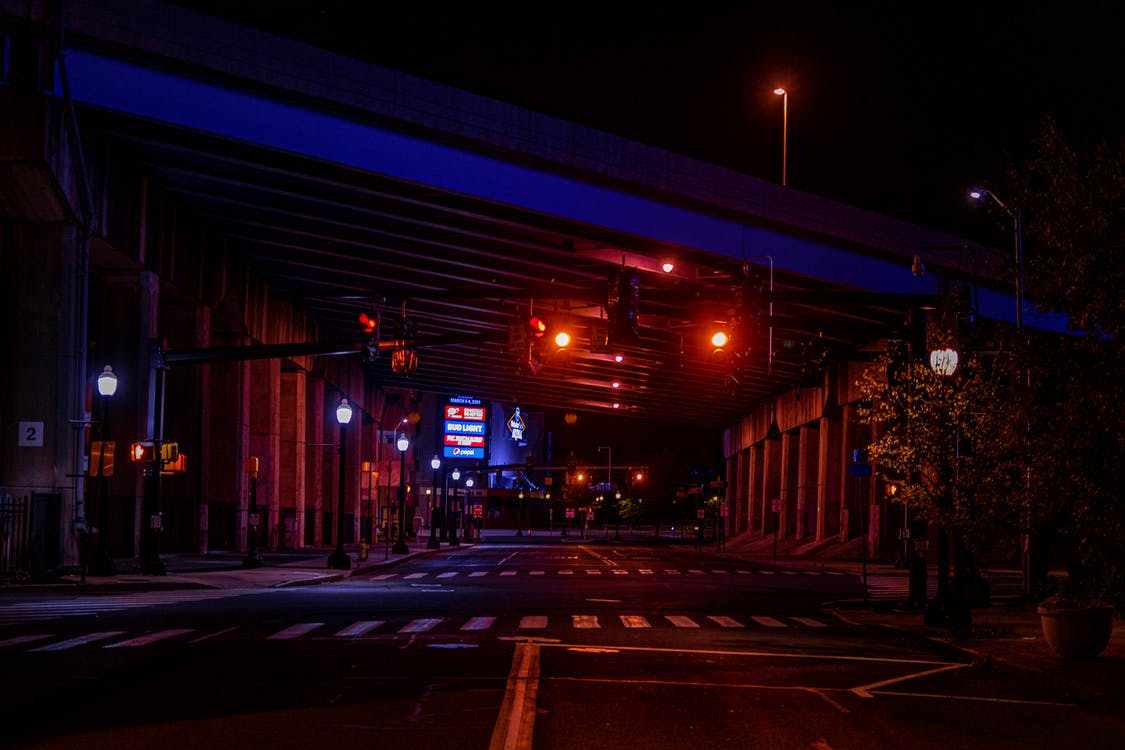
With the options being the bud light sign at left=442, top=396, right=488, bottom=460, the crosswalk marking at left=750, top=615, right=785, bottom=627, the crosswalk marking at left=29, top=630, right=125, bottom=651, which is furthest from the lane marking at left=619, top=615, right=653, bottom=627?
the bud light sign at left=442, top=396, right=488, bottom=460

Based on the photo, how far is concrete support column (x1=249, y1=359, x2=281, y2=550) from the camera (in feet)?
190

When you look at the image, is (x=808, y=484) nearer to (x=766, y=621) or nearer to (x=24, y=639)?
(x=766, y=621)

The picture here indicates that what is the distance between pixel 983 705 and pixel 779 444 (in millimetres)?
74611

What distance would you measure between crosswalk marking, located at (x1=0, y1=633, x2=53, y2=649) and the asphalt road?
0.03m

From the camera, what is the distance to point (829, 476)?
218ft

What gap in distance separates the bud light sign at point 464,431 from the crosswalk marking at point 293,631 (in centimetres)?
10456

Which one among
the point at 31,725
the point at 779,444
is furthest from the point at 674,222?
the point at 779,444

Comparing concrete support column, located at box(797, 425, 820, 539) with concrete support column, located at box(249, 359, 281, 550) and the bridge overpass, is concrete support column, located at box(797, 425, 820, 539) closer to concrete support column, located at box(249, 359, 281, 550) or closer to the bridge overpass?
the bridge overpass

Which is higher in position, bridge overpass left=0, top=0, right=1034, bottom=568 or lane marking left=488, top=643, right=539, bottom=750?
bridge overpass left=0, top=0, right=1034, bottom=568

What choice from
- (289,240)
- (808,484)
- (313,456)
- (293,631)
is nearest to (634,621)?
(293,631)

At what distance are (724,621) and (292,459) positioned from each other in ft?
146

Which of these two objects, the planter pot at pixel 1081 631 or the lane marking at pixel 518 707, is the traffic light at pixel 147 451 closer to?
the lane marking at pixel 518 707

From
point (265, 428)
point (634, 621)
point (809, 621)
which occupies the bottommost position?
point (809, 621)

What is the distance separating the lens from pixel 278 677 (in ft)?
45.6
